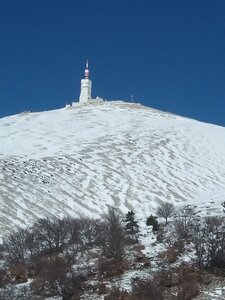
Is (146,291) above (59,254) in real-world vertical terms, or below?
below

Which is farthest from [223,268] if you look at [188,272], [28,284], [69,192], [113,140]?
[113,140]

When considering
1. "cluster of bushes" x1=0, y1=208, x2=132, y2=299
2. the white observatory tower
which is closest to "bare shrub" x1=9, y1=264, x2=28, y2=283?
"cluster of bushes" x1=0, y1=208, x2=132, y2=299

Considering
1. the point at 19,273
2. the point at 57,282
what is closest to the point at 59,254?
the point at 19,273

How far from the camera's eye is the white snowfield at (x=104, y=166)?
1143 inches

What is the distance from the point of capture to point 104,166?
38938 millimetres

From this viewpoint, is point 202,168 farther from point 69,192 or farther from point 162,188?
point 69,192

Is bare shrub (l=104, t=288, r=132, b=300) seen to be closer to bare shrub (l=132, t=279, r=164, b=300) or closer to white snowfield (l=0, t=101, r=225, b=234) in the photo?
bare shrub (l=132, t=279, r=164, b=300)

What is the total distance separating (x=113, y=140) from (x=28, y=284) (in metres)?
35.6

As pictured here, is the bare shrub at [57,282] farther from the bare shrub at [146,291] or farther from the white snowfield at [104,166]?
the white snowfield at [104,166]

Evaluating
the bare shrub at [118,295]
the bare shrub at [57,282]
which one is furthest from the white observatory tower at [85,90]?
the bare shrub at [118,295]

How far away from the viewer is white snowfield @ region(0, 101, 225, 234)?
29.0 metres

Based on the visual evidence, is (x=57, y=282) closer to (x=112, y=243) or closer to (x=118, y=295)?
(x=118, y=295)

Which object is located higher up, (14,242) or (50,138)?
(50,138)

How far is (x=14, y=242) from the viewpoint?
17.0 m
